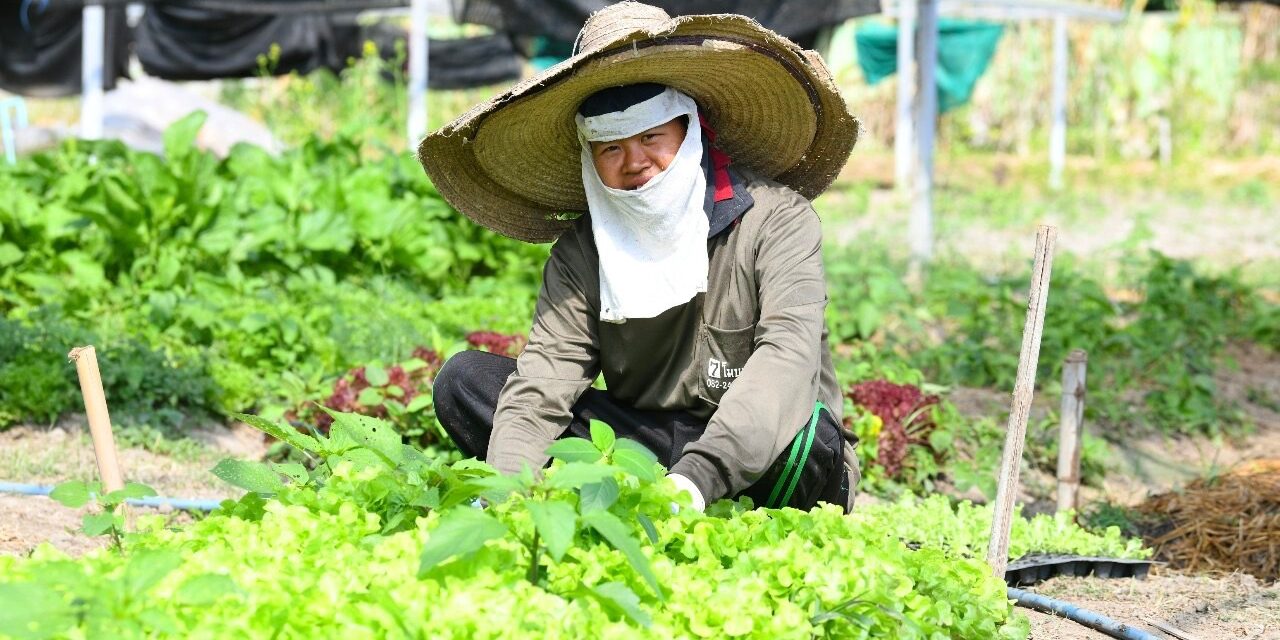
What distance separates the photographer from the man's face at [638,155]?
3076mm

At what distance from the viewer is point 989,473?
4.60 metres

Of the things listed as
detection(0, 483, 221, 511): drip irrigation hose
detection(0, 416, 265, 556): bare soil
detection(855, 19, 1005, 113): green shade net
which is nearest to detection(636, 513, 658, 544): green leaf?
detection(0, 483, 221, 511): drip irrigation hose

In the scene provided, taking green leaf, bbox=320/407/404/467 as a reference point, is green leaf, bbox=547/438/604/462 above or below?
above

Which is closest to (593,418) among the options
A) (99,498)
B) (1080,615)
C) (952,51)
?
(1080,615)

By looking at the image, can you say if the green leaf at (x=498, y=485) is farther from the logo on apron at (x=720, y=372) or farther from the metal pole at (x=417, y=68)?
the metal pole at (x=417, y=68)

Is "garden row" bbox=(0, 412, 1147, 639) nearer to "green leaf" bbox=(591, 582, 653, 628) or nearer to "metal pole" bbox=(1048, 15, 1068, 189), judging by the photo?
"green leaf" bbox=(591, 582, 653, 628)

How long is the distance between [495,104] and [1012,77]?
15.2 m

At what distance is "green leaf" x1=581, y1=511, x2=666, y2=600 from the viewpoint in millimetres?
1969

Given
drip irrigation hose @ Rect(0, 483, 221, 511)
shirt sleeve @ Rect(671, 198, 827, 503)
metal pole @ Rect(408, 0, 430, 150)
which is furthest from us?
metal pole @ Rect(408, 0, 430, 150)

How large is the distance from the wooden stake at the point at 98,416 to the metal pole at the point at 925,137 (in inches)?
209

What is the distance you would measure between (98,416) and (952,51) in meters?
11.9

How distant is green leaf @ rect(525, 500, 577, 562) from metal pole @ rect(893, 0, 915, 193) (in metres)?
10.6

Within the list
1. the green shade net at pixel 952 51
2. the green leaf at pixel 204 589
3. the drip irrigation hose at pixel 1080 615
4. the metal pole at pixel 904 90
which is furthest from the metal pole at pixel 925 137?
the green shade net at pixel 952 51

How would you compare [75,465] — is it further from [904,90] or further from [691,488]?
[904,90]
